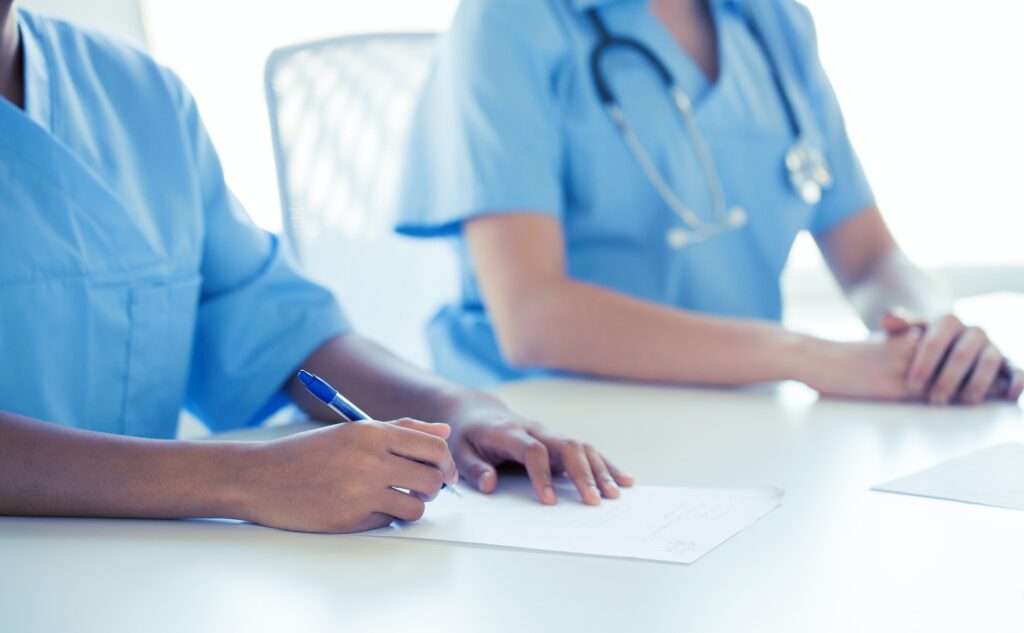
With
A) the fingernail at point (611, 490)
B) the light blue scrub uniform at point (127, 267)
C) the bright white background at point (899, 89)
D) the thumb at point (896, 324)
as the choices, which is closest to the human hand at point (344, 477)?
the fingernail at point (611, 490)

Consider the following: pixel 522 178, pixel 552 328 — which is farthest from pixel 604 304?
pixel 522 178

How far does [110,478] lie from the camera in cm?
61

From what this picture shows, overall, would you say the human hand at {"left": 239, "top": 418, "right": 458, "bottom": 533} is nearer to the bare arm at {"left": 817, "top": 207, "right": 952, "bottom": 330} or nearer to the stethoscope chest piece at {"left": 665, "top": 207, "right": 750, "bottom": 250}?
the stethoscope chest piece at {"left": 665, "top": 207, "right": 750, "bottom": 250}

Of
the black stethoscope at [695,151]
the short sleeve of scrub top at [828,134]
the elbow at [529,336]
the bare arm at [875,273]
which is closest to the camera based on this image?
the elbow at [529,336]

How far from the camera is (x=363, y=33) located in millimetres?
1374

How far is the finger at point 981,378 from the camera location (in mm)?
958

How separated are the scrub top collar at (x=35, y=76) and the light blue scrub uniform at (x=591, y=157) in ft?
1.48

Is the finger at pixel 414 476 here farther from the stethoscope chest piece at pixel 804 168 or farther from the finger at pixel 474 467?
the stethoscope chest piece at pixel 804 168

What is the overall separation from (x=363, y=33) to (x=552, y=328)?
0.53 meters

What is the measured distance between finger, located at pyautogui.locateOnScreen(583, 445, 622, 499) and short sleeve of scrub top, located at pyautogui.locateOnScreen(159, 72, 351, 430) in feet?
1.11

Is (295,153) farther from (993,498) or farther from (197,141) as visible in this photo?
(993,498)

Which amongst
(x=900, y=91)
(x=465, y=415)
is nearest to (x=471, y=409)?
(x=465, y=415)

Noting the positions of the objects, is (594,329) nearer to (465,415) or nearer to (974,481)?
(465,415)

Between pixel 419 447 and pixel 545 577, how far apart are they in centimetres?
12
